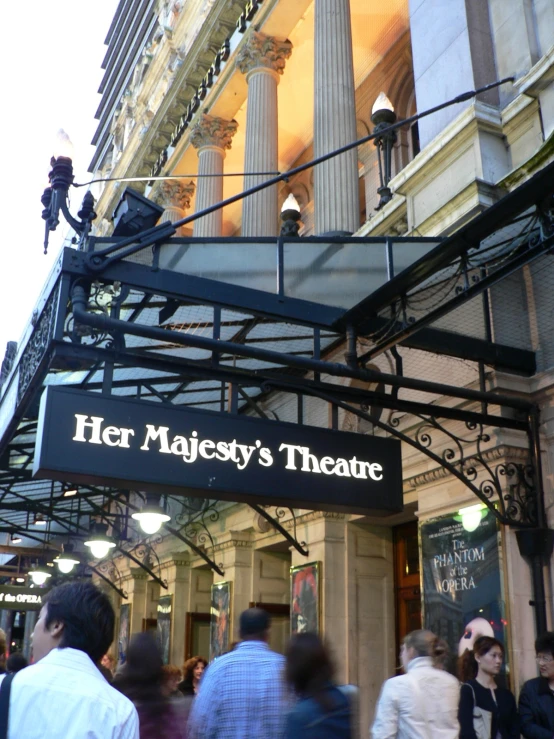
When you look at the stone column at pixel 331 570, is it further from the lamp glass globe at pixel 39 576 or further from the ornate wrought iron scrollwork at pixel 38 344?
the lamp glass globe at pixel 39 576

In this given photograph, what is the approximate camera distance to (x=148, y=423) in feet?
22.1

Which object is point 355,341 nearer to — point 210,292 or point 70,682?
point 210,292

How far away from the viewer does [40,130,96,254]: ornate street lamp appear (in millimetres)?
7383

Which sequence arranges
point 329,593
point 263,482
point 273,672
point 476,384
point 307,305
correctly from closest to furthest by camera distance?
point 273,672 < point 263,482 < point 307,305 < point 476,384 < point 329,593

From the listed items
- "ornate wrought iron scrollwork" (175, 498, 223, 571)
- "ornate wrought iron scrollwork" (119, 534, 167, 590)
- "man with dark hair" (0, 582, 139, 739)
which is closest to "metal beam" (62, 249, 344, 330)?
"man with dark hair" (0, 582, 139, 739)

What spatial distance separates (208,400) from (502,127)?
5777mm

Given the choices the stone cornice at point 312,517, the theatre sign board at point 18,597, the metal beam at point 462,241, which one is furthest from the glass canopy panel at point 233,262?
the theatre sign board at point 18,597

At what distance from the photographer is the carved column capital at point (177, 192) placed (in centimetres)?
2378

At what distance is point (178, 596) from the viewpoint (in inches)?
683

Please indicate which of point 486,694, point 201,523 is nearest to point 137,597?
point 201,523

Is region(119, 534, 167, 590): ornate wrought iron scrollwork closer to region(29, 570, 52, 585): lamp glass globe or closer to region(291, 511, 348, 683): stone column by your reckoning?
region(29, 570, 52, 585): lamp glass globe

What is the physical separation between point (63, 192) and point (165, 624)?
39.2 ft

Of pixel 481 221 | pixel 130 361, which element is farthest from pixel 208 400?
pixel 481 221

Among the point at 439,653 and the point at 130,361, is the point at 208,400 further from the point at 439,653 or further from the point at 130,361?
the point at 439,653
